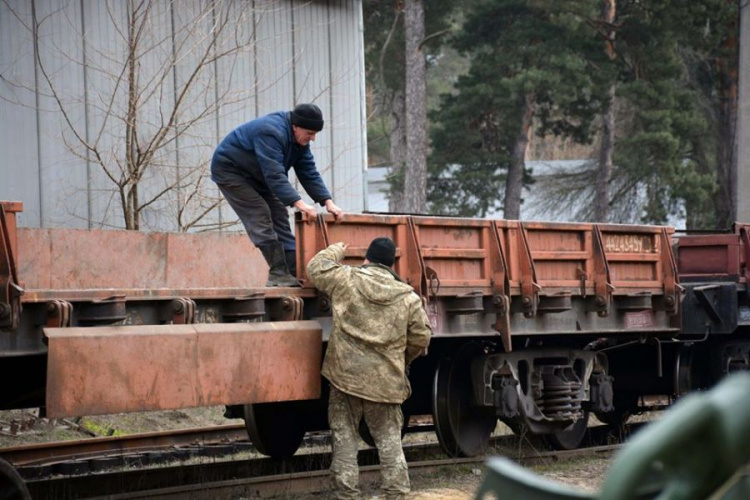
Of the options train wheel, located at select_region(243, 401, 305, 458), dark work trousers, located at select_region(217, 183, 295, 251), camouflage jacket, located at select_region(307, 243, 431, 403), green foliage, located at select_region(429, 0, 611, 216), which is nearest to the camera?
camouflage jacket, located at select_region(307, 243, 431, 403)

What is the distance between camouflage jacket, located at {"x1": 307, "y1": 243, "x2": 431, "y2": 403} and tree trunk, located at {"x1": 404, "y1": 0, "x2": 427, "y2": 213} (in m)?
18.6

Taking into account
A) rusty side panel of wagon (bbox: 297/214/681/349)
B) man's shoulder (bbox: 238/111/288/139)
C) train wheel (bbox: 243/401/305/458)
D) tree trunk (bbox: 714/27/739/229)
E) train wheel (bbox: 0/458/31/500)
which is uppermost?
tree trunk (bbox: 714/27/739/229)

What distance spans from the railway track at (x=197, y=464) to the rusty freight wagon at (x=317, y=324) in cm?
→ 29

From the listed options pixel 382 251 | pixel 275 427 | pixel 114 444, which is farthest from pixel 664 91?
pixel 382 251

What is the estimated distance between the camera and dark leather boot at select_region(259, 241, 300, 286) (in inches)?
332

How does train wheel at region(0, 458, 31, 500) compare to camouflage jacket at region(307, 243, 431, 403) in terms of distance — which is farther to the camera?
camouflage jacket at region(307, 243, 431, 403)

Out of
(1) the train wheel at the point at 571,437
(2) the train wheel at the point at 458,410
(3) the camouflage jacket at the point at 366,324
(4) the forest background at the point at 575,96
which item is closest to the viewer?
(3) the camouflage jacket at the point at 366,324

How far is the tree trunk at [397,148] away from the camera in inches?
1236

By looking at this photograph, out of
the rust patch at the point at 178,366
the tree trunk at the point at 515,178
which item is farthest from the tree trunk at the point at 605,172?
the rust patch at the point at 178,366

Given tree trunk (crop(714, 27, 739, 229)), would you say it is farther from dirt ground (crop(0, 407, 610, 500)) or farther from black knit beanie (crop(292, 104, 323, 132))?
black knit beanie (crop(292, 104, 323, 132))

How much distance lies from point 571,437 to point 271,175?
4.88m

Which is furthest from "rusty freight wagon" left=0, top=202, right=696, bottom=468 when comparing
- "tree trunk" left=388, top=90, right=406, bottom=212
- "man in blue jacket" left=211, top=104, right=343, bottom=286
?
"tree trunk" left=388, top=90, right=406, bottom=212

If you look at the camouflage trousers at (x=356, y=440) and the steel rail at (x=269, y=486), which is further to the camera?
the steel rail at (x=269, y=486)

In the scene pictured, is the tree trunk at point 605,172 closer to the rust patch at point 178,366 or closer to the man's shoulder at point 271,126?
the man's shoulder at point 271,126
